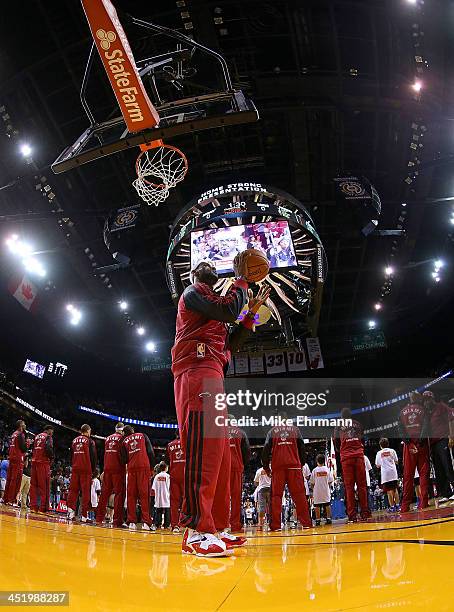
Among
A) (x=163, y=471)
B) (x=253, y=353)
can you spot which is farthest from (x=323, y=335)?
(x=163, y=471)

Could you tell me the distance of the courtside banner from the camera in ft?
17.1

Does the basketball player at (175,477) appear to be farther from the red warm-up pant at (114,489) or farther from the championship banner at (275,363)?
the championship banner at (275,363)

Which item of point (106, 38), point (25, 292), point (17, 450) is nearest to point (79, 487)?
point (17, 450)

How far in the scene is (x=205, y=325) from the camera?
3.04 meters

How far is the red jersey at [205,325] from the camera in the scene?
2854mm

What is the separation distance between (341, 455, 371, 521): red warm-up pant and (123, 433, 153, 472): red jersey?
3463mm

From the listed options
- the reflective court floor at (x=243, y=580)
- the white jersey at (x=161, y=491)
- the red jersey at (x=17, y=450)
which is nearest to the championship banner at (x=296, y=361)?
the white jersey at (x=161, y=491)

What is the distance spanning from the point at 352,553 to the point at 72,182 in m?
13.6

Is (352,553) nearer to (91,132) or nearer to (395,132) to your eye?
(91,132)

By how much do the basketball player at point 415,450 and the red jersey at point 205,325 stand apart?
563 centimetres

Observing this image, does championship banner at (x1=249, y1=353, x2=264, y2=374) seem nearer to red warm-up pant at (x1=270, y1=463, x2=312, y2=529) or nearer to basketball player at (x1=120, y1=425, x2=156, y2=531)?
basketball player at (x1=120, y1=425, x2=156, y2=531)

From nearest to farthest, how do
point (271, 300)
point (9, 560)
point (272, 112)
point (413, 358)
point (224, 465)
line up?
point (9, 560), point (224, 465), point (272, 112), point (271, 300), point (413, 358)

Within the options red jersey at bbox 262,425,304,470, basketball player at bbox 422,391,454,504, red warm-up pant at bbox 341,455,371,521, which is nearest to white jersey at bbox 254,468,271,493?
red warm-up pant at bbox 341,455,371,521

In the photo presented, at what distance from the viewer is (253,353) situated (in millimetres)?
14938
